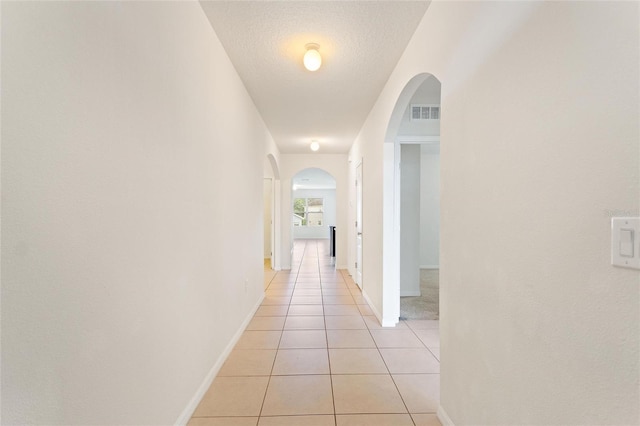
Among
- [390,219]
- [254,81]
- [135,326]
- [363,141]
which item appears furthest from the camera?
[363,141]

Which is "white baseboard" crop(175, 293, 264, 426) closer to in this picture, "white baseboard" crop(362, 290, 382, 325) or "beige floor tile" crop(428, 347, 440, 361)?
"white baseboard" crop(362, 290, 382, 325)

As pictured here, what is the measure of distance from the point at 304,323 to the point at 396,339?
1022 millimetres

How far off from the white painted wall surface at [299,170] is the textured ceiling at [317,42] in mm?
2637

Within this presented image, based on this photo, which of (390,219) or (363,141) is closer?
(390,219)

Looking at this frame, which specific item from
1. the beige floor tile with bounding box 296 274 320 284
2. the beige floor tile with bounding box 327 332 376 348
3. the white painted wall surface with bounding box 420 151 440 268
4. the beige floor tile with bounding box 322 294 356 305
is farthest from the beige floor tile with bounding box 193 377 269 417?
the white painted wall surface with bounding box 420 151 440 268

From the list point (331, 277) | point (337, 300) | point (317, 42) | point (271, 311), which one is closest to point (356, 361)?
point (271, 311)

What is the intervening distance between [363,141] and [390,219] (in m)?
1.74

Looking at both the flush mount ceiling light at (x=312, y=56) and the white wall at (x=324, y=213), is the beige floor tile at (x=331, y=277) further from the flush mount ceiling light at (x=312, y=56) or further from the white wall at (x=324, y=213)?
the white wall at (x=324, y=213)

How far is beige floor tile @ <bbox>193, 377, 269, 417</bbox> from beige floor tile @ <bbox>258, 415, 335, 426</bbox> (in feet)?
0.35

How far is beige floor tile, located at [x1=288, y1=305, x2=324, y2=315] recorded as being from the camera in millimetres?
3652

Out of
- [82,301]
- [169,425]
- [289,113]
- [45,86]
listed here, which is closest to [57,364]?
[82,301]

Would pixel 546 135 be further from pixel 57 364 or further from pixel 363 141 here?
pixel 363 141

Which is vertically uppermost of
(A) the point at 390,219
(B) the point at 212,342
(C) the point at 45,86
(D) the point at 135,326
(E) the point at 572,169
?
(C) the point at 45,86

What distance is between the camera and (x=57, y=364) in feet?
2.81
